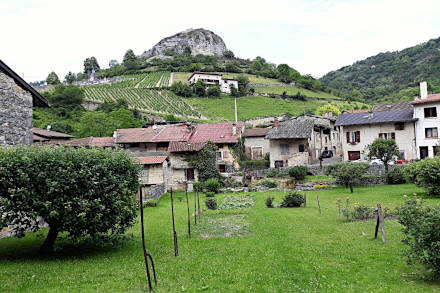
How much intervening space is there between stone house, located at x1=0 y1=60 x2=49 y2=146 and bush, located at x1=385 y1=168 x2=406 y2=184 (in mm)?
30992

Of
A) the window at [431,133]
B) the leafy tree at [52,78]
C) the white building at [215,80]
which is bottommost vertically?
the window at [431,133]

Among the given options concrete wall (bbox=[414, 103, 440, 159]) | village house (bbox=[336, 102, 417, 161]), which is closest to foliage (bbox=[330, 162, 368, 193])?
village house (bbox=[336, 102, 417, 161])

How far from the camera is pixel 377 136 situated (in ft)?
147

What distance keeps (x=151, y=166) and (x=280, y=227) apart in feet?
73.5

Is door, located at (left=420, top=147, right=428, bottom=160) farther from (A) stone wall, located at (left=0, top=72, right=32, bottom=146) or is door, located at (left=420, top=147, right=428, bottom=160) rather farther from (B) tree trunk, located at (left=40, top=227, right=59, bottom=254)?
(A) stone wall, located at (left=0, top=72, right=32, bottom=146)

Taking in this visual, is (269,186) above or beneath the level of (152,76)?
beneath

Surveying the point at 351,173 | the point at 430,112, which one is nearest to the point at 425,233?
the point at 351,173

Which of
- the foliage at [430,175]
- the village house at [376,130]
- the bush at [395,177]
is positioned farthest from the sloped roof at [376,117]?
the foliage at [430,175]

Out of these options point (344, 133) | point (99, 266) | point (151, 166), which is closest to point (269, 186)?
point (151, 166)

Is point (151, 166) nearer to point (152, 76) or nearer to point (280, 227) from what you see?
point (280, 227)

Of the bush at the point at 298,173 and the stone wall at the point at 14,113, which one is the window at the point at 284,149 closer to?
the bush at the point at 298,173

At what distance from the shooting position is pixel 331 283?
9.03 meters

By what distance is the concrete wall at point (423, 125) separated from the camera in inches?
1585

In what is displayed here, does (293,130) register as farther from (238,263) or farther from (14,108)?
(238,263)
